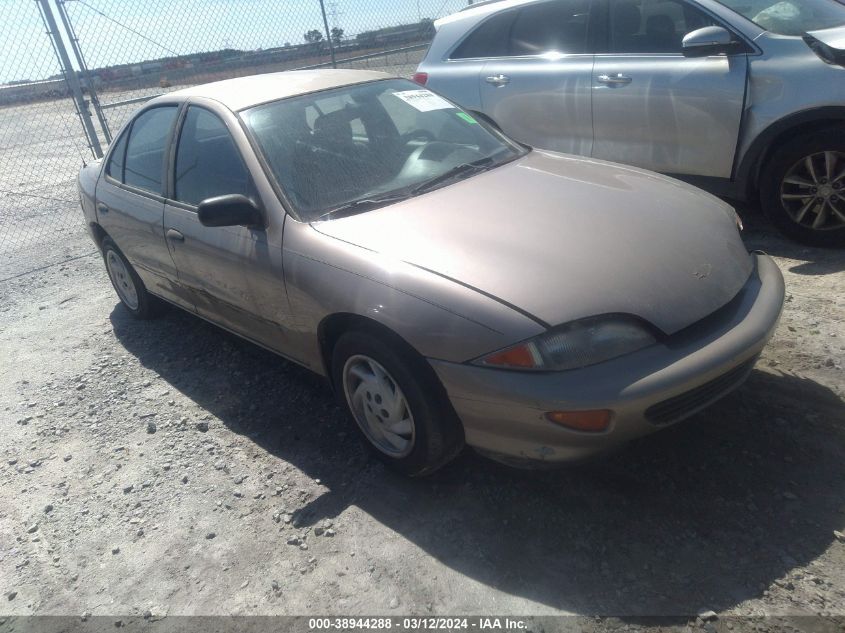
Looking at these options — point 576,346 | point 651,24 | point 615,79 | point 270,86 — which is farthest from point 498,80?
point 576,346

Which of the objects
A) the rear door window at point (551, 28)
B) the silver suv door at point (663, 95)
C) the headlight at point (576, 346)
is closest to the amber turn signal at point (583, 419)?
the headlight at point (576, 346)

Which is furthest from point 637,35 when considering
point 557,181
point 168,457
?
point 168,457

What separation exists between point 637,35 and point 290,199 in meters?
3.29

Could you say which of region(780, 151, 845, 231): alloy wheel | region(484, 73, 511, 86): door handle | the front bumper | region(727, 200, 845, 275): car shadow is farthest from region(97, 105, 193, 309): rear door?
region(780, 151, 845, 231): alloy wheel

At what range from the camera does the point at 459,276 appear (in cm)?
252

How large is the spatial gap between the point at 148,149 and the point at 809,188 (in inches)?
164

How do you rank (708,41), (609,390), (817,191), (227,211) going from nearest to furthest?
(609,390), (227,211), (817,191), (708,41)

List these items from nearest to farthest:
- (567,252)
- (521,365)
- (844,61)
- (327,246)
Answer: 1. (521,365)
2. (567,252)
3. (327,246)
4. (844,61)

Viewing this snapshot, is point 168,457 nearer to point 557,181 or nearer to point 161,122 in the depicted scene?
point 161,122

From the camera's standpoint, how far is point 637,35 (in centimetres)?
507

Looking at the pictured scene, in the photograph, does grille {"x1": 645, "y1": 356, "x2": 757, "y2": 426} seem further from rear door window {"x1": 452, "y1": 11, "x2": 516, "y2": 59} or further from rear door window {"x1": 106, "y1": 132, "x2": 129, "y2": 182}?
rear door window {"x1": 452, "y1": 11, "x2": 516, "y2": 59}

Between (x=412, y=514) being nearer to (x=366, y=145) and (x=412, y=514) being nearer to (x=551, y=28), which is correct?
(x=366, y=145)

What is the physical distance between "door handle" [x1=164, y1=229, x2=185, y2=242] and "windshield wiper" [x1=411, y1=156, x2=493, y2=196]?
1379 millimetres

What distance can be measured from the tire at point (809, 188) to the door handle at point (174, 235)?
12.1ft
